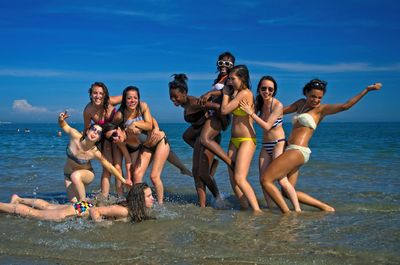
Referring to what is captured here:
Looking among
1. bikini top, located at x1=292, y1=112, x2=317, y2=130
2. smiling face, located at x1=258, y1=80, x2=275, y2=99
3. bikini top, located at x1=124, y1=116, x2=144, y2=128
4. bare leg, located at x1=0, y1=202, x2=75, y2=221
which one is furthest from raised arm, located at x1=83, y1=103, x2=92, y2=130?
bikini top, located at x1=292, y1=112, x2=317, y2=130

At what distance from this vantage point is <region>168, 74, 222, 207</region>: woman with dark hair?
7.34 meters

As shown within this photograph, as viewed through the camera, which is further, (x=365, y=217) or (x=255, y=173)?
(x=255, y=173)

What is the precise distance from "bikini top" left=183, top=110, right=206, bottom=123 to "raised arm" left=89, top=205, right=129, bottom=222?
2.21 m

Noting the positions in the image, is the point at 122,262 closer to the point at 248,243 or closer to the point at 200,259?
the point at 200,259

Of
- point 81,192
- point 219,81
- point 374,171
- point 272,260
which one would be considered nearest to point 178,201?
point 81,192

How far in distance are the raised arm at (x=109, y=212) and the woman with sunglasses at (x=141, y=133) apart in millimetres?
1446

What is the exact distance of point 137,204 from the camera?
625 cm

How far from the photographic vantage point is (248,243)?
5.23m

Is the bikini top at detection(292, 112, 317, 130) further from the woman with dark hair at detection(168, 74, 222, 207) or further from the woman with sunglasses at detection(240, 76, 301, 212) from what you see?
the woman with dark hair at detection(168, 74, 222, 207)

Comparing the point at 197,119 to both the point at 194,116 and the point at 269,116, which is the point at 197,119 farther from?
the point at 269,116

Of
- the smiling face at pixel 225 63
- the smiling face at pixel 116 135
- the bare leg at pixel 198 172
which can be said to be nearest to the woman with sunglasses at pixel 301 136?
the bare leg at pixel 198 172

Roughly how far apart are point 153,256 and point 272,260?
1.40 m

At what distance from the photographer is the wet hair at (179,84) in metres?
7.34

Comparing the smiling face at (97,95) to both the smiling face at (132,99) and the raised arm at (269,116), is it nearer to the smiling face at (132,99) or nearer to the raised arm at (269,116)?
the smiling face at (132,99)
